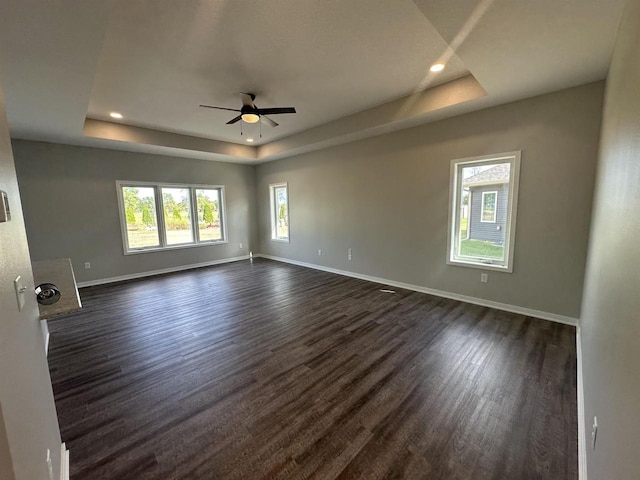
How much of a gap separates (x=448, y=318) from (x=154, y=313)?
396cm

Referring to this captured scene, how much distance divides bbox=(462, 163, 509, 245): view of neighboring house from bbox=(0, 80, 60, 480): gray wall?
4414 mm

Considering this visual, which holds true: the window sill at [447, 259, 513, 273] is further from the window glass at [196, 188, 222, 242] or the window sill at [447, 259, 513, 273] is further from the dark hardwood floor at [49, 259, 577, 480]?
the window glass at [196, 188, 222, 242]

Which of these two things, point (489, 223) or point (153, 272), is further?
point (153, 272)

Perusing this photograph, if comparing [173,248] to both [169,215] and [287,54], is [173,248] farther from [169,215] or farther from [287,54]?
[287,54]

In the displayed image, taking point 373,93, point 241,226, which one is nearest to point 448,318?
point 373,93

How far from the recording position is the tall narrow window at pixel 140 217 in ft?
18.5

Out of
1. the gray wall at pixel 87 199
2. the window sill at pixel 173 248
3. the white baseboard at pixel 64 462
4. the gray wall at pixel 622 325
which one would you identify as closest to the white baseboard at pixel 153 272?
the gray wall at pixel 87 199

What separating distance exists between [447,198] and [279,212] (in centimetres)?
443

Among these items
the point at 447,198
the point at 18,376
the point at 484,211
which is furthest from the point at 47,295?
the point at 484,211

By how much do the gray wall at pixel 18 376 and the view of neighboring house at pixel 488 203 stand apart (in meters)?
4.41

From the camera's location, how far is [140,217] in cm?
582

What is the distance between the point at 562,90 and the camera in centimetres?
303

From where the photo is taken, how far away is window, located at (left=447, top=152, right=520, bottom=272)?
3.52 meters

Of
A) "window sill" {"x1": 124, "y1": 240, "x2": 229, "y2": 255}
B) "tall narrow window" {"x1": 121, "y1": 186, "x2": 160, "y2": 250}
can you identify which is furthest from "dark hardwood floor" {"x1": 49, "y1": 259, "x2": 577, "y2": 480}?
"tall narrow window" {"x1": 121, "y1": 186, "x2": 160, "y2": 250}
